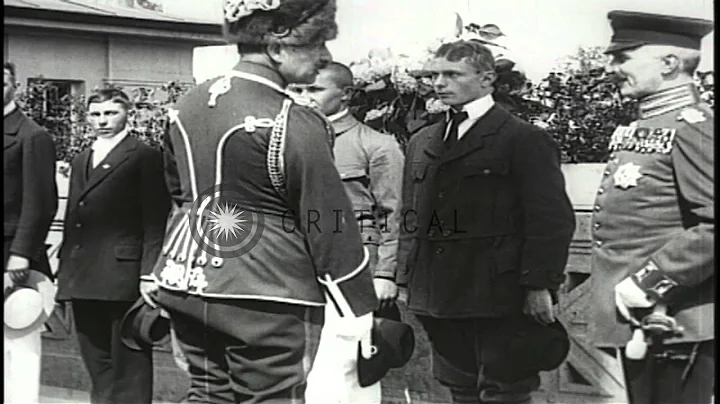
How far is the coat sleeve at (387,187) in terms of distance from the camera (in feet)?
14.8

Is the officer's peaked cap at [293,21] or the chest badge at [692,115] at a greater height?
the officer's peaked cap at [293,21]

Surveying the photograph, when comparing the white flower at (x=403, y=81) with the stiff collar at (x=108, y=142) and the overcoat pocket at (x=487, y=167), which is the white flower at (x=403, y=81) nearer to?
the overcoat pocket at (x=487, y=167)

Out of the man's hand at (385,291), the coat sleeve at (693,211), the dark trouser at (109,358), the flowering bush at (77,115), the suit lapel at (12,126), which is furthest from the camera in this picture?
the suit lapel at (12,126)

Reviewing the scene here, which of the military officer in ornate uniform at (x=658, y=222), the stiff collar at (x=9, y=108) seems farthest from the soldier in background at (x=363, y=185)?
the stiff collar at (x=9, y=108)

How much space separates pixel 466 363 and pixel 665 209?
34.2 inches

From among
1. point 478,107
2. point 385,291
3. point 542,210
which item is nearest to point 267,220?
point 385,291

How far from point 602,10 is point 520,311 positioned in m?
1.07

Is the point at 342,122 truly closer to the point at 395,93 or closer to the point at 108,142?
the point at 395,93

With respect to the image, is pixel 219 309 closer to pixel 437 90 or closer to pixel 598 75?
pixel 437 90

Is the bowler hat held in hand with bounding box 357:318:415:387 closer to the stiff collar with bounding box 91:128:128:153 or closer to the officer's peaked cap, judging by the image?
the officer's peaked cap

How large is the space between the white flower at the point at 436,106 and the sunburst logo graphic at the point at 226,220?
0.76 m

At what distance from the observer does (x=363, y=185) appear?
177 inches

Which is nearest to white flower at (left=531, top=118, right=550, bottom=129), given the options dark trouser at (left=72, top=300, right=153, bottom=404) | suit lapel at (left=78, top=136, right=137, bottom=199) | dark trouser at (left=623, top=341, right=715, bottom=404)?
dark trouser at (left=623, top=341, right=715, bottom=404)

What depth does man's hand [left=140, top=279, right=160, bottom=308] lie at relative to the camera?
4.72 meters
